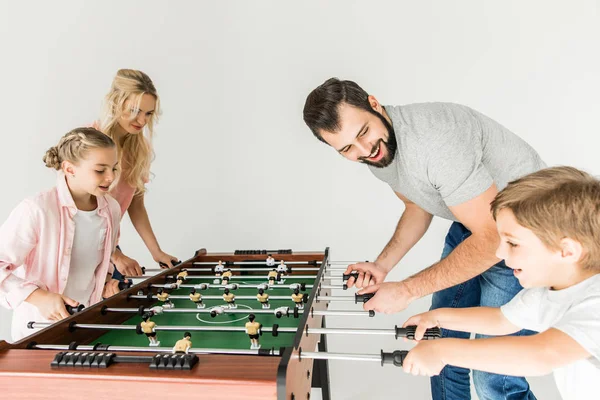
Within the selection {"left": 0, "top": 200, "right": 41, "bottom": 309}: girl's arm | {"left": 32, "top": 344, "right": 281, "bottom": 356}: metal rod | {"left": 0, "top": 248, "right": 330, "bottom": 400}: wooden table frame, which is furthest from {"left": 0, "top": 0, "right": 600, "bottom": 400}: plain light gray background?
{"left": 0, "top": 248, "right": 330, "bottom": 400}: wooden table frame

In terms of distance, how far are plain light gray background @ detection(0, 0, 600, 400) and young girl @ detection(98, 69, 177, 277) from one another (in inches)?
52.9

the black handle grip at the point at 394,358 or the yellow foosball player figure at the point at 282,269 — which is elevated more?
the yellow foosball player figure at the point at 282,269

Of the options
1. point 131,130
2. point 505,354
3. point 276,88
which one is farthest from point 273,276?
point 276,88

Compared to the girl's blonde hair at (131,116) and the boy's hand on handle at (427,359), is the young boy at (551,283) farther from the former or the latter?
the girl's blonde hair at (131,116)

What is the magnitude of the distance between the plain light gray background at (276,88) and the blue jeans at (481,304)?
4.86 feet

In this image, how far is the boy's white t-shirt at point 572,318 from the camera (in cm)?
107

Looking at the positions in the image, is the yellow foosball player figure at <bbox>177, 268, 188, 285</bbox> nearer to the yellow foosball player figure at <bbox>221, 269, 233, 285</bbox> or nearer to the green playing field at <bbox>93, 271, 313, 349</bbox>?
the green playing field at <bbox>93, 271, 313, 349</bbox>

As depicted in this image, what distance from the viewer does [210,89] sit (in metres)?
4.08

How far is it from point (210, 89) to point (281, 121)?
28.0 inches

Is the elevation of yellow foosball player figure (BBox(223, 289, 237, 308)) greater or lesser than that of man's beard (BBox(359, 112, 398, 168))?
lesser

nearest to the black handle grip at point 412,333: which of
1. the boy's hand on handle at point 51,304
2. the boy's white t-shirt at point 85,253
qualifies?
the boy's hand on handle at point 51,304

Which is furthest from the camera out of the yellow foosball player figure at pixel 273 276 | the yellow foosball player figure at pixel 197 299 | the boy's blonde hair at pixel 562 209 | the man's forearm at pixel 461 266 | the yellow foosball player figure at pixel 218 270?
the yellow foosball player figure at pixel 218 270

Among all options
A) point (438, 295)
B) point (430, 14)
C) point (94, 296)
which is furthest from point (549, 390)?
point (430, 14)

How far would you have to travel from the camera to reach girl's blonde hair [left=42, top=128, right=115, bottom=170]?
6.77 feet
